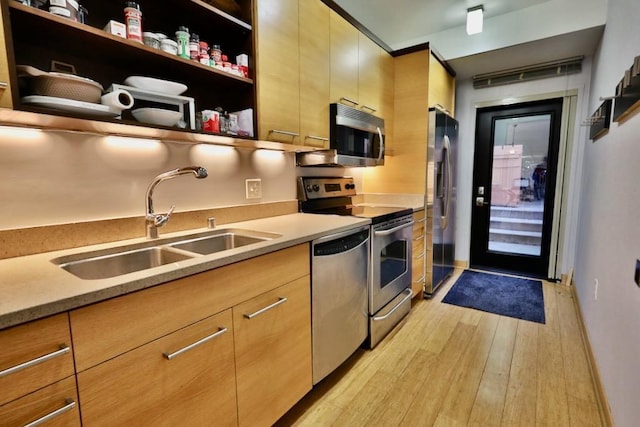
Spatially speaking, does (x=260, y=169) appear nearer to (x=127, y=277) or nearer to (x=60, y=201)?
(x=60, y=201)

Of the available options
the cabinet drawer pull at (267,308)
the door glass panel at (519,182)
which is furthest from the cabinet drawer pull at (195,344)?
the door glass panel at (519,182)

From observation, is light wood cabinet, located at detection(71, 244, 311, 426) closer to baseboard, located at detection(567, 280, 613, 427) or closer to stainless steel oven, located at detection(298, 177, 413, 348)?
stainless steel oven, located at detection(298, 177, 413, 348)

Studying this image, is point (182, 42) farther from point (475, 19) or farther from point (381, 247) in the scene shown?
point (475, 19)

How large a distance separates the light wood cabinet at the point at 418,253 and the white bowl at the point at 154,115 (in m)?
1.99

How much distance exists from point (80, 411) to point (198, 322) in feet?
1.13

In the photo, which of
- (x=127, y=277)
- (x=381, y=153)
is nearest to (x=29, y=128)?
(x=127, y=277)

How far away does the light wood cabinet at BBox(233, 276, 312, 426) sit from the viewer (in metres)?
1.19

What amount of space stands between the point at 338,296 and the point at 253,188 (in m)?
0.87

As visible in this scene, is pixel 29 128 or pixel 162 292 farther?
pixel 29 128

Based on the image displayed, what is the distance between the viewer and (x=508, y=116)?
346cm

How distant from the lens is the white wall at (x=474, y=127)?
307 centimetres

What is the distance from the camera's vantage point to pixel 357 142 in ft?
7.48

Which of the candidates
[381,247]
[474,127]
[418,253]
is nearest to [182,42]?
[381,247]

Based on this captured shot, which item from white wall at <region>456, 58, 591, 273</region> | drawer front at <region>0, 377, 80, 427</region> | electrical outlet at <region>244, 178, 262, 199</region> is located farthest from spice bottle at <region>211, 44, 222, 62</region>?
white wall at <region>456, 58, 591, 273</region>
